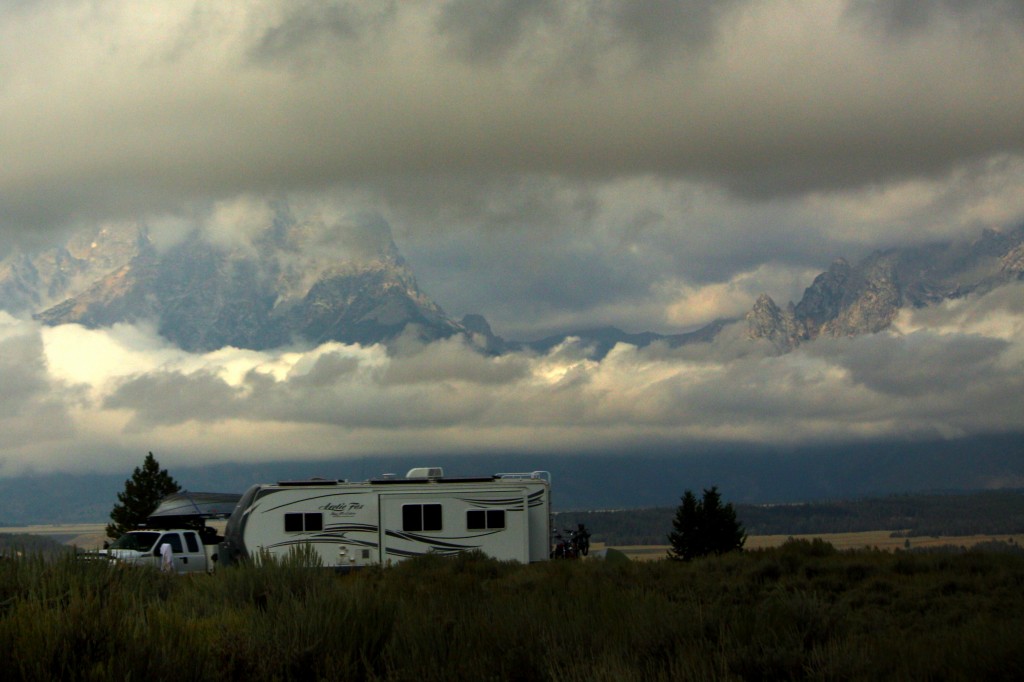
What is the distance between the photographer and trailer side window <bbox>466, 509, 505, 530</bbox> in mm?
27391

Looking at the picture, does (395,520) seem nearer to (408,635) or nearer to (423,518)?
(423,518)

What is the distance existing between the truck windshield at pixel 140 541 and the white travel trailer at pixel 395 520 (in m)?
1.90

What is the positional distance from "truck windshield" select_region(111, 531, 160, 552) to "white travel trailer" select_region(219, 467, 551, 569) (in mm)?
1903

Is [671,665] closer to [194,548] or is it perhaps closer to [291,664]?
[291,664]

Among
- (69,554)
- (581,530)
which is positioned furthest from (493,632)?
(581,530)

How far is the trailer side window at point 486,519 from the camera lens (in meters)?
27.4

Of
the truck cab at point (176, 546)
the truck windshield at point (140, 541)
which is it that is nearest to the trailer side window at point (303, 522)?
the truck cab at point (176, 546)

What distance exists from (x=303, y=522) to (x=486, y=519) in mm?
4250

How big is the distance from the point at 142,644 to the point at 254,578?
4740 mm

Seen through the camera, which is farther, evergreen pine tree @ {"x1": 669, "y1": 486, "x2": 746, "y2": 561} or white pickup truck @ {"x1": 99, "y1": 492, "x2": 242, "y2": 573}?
evergreen pine tree @ {"x1": 669, "y1": 486, "x2": 746, "y2": 561}

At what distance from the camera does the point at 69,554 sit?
480 inches

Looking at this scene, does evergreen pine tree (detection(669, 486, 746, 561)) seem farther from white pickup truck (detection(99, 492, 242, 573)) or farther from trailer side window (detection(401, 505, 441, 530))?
trailer side window (detection(401, 505, 441, 530))

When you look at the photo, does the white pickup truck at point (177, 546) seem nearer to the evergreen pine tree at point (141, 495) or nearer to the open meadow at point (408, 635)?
the open meadow at point (408, 635)

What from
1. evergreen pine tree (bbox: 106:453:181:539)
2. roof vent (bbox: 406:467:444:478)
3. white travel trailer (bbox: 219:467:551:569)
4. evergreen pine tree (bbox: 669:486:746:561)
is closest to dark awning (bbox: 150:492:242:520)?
white travel trailer (bbox: 219:467:551:569)
